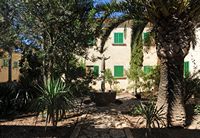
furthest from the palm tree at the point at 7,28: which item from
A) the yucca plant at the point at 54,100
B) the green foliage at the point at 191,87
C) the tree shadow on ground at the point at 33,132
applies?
the green foliage at the point at 191,87

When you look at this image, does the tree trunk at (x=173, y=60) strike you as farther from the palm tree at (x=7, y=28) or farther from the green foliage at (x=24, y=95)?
the green foliage at (x=24, y=95)

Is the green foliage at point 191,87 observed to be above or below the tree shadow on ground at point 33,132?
above

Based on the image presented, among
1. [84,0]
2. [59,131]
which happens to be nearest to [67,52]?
[84,0]

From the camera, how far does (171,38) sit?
504 inches

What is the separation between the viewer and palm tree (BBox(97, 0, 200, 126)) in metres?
12.6

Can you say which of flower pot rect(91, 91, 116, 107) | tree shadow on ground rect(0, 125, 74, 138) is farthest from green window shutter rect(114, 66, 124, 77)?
tree shadow on ground rect(0, 125, 74, 138)

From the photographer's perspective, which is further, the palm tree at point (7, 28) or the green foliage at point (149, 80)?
the green foliage at point (149, 80)

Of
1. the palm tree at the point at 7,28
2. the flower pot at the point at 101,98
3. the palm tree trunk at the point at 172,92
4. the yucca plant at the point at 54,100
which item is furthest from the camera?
the flower pot at the point at 101,98

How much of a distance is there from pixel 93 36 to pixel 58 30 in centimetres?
124

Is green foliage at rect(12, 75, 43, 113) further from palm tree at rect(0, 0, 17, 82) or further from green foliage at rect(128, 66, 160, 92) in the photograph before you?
green foliage at rect(128, 66, 160, 92)

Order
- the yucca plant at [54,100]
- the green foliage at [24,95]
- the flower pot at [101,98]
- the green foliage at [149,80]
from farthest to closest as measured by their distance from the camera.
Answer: the green foliage at [149,80] → the flower pot at [101,98] → the green foliage at [24,95] → the yucca plant at [54,100]

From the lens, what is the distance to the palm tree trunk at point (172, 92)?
13195mm

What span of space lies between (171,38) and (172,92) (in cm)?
191

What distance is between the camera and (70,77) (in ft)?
45.9
